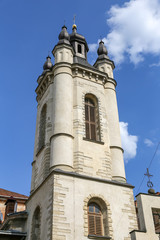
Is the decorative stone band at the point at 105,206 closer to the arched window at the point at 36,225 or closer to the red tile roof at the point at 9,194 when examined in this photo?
the arched window at the point at 36,225

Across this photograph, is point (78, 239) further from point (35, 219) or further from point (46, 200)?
point (35, 219)

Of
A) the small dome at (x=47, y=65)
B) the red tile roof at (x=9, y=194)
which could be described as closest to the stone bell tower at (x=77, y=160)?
the small dome at (x=47, y=65)

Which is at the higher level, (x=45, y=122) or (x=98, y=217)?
(x=45, y=122)

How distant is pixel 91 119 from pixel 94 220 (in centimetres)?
709

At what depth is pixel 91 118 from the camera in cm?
2033

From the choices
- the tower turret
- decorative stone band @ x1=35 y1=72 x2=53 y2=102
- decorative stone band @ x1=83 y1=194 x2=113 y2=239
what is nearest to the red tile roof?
decorative stone band @ x1=35 y1=72 x2=53 y2=102

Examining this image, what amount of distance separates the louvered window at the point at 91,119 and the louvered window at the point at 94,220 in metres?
4.72

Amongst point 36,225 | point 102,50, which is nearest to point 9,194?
point 36,225

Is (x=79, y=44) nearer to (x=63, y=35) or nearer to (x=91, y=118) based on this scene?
(x=63, y=35)

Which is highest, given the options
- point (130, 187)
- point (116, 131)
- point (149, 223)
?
point (116, 131)

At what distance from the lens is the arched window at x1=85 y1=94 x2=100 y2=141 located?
19484mm

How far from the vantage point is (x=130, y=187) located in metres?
17.7

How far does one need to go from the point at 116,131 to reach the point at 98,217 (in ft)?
21.1

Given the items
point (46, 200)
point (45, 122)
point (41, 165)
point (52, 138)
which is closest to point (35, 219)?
point (46, 200)
